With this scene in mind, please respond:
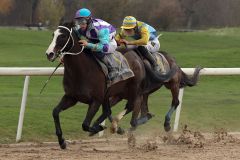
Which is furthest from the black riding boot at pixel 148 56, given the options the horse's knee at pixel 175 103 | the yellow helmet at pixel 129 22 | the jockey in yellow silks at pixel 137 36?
the horse's knee at pixel 175 103

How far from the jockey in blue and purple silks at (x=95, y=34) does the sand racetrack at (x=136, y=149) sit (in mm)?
976

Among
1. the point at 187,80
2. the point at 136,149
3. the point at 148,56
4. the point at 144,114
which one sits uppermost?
the point at 148,56

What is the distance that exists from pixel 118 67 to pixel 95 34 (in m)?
0.51

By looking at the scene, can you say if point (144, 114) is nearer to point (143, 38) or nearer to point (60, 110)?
point (143, 38)

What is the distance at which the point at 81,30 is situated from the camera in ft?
25.1

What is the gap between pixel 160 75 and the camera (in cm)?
884

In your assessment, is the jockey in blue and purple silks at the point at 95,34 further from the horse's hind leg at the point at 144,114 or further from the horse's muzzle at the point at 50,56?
the horse's hind leg at the point at 144,114

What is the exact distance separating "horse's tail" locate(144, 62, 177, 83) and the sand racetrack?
82 cm

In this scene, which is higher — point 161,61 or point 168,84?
point 161,61

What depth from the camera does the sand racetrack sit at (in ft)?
22.7

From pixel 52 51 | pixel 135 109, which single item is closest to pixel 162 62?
pixel 135 109

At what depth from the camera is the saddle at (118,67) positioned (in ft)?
25.2

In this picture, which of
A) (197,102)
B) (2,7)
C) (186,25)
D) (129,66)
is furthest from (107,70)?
(186,25)

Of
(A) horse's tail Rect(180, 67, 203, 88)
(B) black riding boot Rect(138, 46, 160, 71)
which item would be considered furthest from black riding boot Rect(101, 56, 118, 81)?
(A) horse's tail Rect(180, 67, 203, 88)
